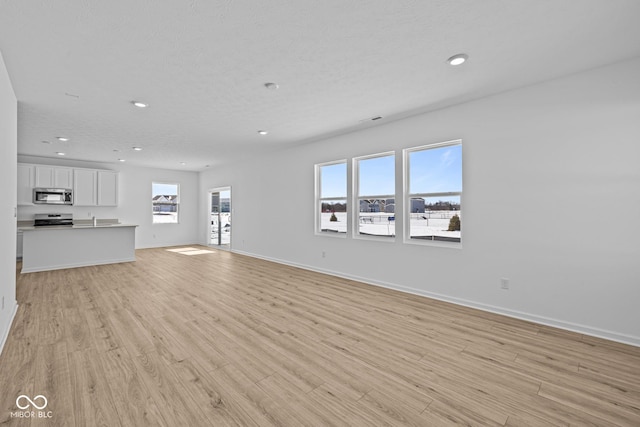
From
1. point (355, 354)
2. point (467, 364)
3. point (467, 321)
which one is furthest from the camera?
point (467, 321)

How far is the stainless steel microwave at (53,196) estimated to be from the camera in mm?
6812

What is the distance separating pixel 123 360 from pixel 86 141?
17.2ft

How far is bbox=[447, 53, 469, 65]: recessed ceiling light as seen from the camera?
2534 mm

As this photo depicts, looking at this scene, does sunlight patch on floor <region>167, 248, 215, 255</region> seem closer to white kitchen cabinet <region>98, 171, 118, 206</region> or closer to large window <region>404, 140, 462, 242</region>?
white kitchen cabinet <region>98, 171, 118, 206</region>

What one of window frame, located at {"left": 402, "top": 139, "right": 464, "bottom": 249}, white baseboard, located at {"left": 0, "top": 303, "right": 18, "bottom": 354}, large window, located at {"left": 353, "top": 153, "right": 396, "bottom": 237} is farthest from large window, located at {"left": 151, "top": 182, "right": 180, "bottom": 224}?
window frame, located at {"left": 402, "top": 139, "right": 464, "bottom": 249}

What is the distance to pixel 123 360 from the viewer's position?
2258 mm

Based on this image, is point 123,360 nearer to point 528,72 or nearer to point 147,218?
point 528,72

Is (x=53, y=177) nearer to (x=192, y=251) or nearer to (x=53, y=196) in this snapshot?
(x=53, y=196)

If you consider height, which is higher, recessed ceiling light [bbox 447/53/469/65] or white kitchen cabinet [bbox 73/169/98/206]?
recessed ceiling light [bbox 447/53/469/65]

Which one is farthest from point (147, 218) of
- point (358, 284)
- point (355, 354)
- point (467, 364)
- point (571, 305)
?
point (571, 305)

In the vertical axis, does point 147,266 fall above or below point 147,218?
below

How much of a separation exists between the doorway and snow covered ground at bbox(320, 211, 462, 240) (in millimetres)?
4508

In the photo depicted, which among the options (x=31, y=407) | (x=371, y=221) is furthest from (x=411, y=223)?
(x=31, y=407)

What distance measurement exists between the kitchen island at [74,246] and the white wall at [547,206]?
614 cm
